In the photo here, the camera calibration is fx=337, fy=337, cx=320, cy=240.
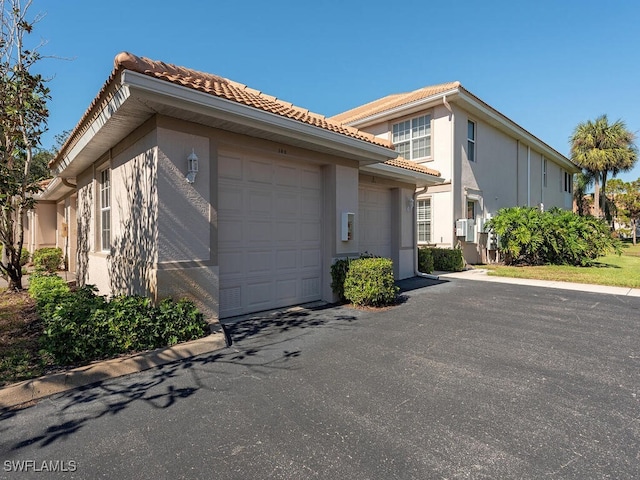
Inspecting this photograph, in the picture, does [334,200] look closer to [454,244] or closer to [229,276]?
[229,276]

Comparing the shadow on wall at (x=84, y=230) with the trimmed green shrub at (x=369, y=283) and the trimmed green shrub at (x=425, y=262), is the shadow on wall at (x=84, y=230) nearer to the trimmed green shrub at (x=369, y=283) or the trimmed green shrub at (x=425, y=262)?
the trimmed green shrub at (x=369, y=283)

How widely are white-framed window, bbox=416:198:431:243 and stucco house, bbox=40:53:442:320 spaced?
18.1 feet

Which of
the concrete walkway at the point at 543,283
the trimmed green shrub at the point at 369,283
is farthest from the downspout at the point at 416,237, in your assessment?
the trimmed green shrub at the point at 369,283

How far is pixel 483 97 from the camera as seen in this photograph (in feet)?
48.1

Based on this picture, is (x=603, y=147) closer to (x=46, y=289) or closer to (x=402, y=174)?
(x=402, y=174)

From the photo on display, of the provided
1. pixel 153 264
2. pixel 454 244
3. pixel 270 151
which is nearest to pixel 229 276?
pixel 153 264

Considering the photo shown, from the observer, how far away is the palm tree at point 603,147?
2480cm

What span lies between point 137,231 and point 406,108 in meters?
11.9

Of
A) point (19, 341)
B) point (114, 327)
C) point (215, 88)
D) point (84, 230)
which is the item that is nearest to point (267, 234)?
point (215, 88)

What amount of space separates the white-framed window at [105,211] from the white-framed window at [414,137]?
10354 mm

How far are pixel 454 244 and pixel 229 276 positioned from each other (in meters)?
10.2

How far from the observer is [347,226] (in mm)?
7684

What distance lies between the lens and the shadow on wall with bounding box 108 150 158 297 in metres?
5.12

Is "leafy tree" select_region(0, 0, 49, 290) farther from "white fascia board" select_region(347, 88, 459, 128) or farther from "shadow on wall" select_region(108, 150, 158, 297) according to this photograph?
"white fascia board" select_region(347, 88, 459, 128)
